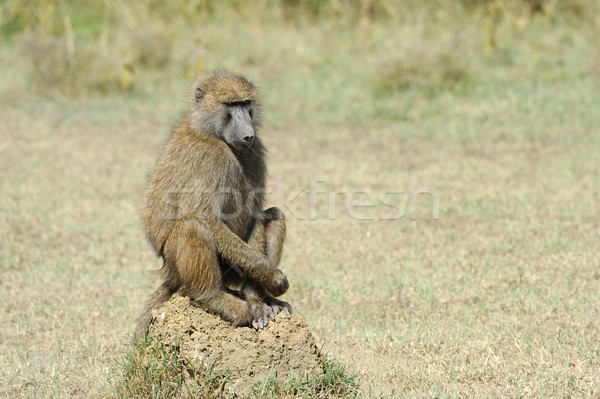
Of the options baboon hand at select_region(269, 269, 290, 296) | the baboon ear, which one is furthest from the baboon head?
baboon hand at select_region(269, 269, 290, 296)

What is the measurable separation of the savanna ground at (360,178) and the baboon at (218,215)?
0.89m

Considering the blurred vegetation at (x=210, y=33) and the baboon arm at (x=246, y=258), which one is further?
the blurred vegetation at (x=210, y=33)

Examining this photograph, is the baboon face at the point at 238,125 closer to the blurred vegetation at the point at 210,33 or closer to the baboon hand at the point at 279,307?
the baboon hand at the point at 279,307

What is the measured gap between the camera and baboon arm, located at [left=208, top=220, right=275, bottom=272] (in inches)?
174

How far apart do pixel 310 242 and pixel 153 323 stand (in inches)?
134

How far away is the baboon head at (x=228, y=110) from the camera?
486 cm

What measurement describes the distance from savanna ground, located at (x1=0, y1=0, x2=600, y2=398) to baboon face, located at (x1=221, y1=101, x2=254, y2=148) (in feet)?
3.41

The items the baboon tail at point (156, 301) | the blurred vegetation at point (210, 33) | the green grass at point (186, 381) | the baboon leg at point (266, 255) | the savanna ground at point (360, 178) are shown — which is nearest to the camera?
the green grass at point (186, 381)

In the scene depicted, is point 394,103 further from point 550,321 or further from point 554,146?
point 550,321

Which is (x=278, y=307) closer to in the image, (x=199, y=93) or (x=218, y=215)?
(x=218, y=215)

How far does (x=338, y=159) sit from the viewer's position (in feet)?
34.2

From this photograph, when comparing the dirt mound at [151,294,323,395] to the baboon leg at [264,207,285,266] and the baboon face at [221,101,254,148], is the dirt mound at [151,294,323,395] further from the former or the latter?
the baboon face at [221,101,254,148]

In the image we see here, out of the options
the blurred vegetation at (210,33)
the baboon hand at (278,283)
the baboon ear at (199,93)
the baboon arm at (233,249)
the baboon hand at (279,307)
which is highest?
the blurred vegetation at (210,33)

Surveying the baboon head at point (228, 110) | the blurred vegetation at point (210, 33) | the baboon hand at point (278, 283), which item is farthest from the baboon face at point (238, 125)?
the blurred vegetation at point (210, 33)
